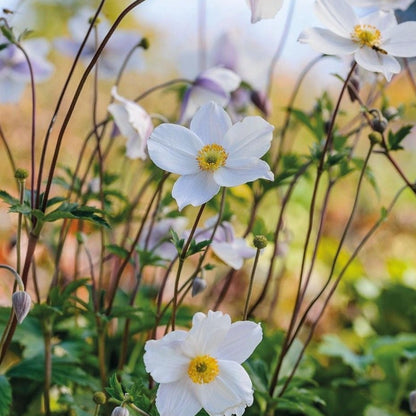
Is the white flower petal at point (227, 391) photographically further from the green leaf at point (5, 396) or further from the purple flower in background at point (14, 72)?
the purple flower in background at point (14, 72)

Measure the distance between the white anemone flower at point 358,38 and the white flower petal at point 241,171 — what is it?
0.51ft

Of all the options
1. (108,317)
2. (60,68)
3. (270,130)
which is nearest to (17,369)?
(108,317)

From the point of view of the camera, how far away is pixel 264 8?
0.78m

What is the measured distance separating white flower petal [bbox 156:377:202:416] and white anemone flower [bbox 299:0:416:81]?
1.34ft

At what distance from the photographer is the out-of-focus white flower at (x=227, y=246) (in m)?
0.93

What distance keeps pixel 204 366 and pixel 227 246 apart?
0.25m

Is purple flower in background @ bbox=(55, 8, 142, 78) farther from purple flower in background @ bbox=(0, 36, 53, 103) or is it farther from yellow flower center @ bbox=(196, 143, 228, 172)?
yellow flower center @ bbox=(196, 143, 228, 172)

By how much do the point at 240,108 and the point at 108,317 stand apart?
0.60 metres

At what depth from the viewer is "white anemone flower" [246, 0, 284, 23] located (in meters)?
0.78

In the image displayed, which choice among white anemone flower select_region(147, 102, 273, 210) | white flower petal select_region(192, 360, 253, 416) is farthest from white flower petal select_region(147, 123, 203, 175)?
white flower petal select_region(192, 360, 253, 416)

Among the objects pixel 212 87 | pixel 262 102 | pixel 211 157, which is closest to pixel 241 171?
pixel 211 157

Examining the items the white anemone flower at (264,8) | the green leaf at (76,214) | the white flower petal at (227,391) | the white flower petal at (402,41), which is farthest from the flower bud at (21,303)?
the white flower petal at (402,41)

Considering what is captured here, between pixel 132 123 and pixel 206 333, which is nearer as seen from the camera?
pixel 206 333

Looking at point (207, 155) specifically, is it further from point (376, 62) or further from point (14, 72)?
point (14, 72)
